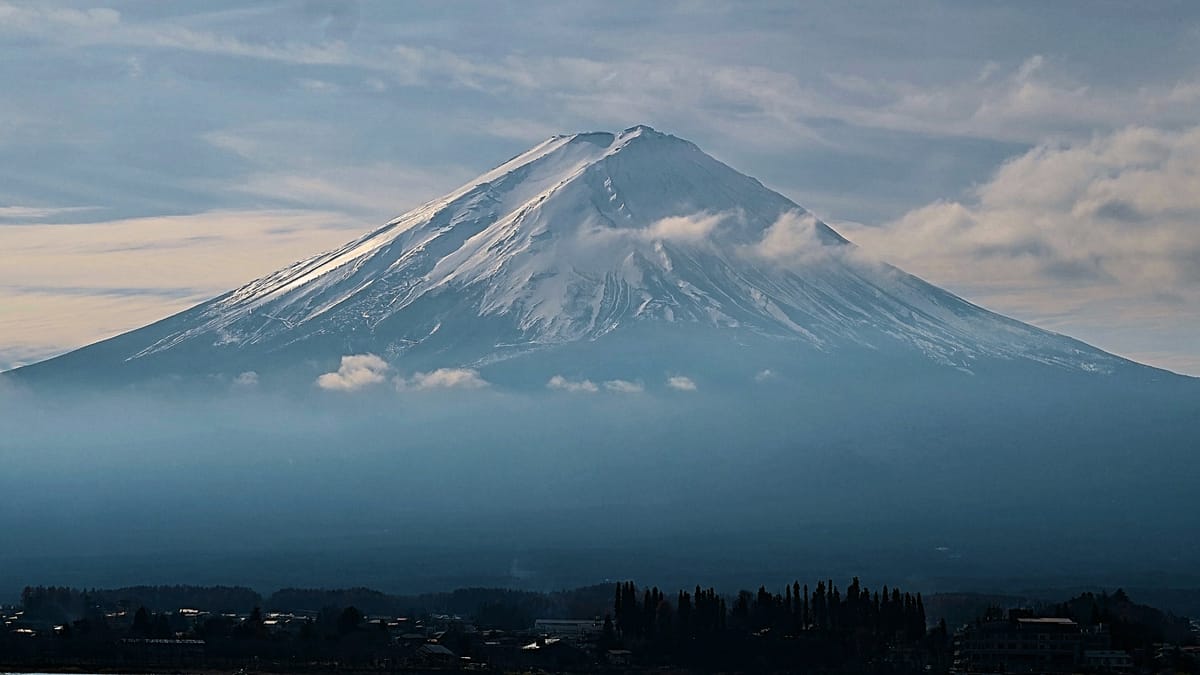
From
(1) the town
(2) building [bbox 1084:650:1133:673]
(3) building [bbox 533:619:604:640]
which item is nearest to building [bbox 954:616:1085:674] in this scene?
(1) the town

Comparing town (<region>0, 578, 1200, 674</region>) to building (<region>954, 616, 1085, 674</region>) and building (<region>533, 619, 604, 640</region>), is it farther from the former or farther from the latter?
building (<region>533, 619, 604, 640</region>)

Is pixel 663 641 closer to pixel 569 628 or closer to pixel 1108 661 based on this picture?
pixel 569 628

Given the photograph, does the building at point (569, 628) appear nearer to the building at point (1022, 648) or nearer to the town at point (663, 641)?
the town at point (663, 641)

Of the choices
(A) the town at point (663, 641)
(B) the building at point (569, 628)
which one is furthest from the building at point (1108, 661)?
(B) the building at point (569, 628)

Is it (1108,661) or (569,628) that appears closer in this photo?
(1108,661)

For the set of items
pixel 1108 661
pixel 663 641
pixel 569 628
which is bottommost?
pixel 1108 661

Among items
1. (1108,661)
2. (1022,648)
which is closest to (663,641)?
(1022,648)

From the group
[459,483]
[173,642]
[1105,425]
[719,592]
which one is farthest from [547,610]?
[1105,425]

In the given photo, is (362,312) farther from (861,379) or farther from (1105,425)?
(1105,425)

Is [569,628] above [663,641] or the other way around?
above
